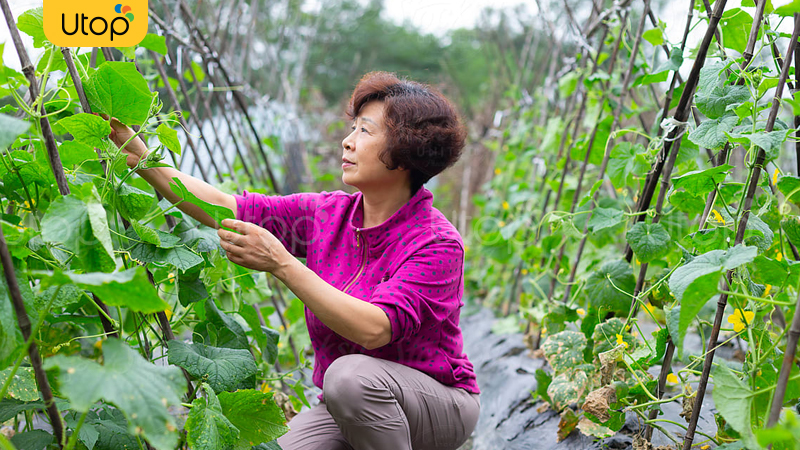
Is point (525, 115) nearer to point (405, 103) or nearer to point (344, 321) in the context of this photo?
point (405, 103)

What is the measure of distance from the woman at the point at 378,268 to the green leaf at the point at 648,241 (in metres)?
0.35

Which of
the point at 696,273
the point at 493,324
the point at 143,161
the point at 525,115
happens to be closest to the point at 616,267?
the point at 696,273

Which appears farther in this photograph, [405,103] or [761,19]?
[405,103]

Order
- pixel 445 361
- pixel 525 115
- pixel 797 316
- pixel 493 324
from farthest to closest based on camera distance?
pixel 525 115, pixel 493 324, pixel 445 361, pixel 797 316

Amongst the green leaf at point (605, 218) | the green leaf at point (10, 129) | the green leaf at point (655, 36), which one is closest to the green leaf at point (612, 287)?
the green leaf at point (605, 218)

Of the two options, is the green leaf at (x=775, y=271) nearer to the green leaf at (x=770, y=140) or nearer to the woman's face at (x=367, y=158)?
the green leaf at (x=770, y=140)

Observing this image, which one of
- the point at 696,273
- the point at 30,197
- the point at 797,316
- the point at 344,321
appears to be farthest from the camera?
the point at 344,321

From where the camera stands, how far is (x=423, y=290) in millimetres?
1195

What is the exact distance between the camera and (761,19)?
1.00 metres

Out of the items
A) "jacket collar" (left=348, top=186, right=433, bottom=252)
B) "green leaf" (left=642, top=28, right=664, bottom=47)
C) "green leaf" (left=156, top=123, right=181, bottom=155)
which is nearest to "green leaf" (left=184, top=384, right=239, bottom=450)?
"green leaf" (left=156, top=123, right=181, bottom=155)

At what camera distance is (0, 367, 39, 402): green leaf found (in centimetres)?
88

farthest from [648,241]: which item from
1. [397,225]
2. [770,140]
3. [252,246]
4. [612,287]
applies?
[252,246]

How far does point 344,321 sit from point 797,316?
652 millimetres

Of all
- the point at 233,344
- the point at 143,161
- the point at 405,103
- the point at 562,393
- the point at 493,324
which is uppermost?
the point at 405,103
